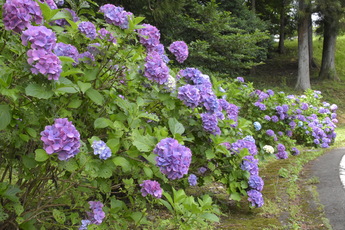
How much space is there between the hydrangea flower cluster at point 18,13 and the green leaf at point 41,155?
0.47m

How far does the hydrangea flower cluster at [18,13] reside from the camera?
1.37 m

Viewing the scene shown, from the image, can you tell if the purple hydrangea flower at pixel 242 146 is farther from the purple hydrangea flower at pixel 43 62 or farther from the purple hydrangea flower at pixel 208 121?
the purple hydrangea flower at pixel 43 62

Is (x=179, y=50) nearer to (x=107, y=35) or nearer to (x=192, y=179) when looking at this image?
(x=107, y=35)

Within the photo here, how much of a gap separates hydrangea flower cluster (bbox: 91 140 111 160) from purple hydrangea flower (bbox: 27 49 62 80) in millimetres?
355

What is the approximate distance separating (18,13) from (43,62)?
0.23 meters

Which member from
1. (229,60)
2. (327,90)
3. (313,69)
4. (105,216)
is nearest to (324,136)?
(229,60)

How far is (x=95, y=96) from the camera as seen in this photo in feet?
5.69

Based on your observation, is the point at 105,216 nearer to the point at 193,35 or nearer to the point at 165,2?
the point at 165,2

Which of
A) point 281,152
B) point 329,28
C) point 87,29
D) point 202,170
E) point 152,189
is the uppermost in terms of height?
point 329,28

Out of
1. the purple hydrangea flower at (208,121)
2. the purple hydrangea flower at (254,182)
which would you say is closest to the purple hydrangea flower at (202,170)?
the purple hydrangea flower at (254,182)

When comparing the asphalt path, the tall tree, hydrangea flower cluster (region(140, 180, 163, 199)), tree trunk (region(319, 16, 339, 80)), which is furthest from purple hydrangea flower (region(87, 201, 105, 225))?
tree trunk (region(319, 16, 339, 80))

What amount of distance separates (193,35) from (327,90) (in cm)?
817

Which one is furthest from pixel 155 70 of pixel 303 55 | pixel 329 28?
pixel 329 28

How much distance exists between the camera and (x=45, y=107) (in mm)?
1649
